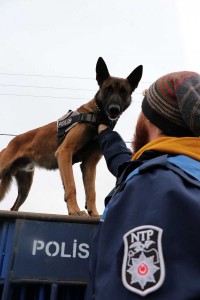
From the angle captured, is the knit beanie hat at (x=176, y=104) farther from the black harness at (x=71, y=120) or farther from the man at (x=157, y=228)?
the black harness at (x=71, y=120)

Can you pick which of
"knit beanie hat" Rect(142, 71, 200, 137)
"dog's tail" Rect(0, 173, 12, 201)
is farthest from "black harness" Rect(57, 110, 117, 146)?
"knit beanie hat" Rect(142, 71, 200, 137)

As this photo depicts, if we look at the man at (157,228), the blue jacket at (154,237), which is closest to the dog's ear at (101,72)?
the man at (157,228)

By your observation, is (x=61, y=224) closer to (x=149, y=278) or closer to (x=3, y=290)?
(x=3, y=290)

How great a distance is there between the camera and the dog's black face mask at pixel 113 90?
4.01 meters

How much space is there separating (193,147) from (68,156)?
9.97 ft

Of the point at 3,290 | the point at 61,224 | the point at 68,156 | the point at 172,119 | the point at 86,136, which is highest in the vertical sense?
the point at 86,136

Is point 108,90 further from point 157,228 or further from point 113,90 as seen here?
point 157,228

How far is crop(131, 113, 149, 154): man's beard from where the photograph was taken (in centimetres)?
140

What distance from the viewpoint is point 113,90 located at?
4258mm


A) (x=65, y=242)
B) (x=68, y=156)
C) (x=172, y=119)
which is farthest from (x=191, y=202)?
(x=68, y=156)

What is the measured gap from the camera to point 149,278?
2.67ft

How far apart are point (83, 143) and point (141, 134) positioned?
9.10 feet

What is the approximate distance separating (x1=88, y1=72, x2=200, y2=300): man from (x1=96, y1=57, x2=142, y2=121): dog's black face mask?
2837 mm

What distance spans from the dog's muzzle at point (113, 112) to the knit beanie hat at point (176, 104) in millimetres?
2617
